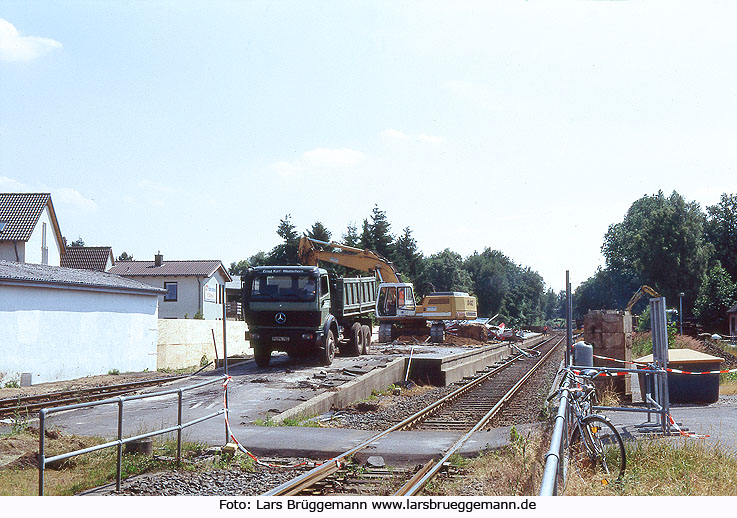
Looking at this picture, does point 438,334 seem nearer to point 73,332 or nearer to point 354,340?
point 354,340

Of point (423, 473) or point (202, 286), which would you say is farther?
point (202, 286)

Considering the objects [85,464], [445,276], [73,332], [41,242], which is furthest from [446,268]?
[85,464]

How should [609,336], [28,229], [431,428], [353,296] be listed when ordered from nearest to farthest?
[431,428] → [609,336] → [353,296] → [28,229]

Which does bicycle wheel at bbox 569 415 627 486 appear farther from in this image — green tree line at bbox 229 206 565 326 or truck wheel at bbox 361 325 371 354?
green tree line at bbox 229 206 565 326

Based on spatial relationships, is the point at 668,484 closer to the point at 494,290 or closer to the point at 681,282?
the point at 681,282

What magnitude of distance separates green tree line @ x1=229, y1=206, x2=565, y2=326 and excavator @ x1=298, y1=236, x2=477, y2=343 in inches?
74.8

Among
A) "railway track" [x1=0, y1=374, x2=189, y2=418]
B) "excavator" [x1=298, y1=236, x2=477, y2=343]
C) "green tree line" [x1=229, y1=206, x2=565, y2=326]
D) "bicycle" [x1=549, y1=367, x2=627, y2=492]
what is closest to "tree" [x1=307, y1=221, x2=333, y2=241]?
"green tree line" [x1=229, y1=206, x2=565, y2=326]

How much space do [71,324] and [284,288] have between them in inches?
319

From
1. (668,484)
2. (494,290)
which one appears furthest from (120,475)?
(494,290)

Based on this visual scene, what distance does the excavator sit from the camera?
31250 millimetres

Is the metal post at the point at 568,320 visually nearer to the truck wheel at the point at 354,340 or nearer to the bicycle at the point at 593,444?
the bicycle at the point at 593,444

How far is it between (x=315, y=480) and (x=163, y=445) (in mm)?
2716

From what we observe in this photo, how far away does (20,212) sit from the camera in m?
42.5

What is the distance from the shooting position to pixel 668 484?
7535 mm
